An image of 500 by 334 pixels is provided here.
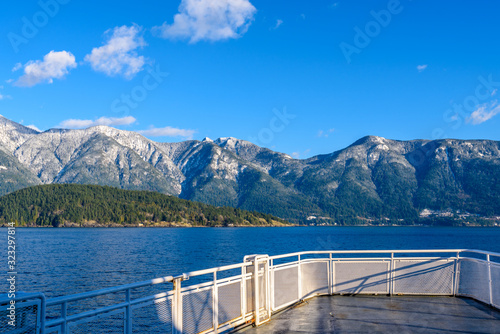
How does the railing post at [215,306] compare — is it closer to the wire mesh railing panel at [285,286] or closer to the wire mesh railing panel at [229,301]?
the wire mesh railing panel at [229,301]

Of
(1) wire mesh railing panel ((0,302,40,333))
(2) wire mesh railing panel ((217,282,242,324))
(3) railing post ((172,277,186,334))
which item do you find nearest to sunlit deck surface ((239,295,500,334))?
(2) wire mesh railing panel ((217,282,242,324))

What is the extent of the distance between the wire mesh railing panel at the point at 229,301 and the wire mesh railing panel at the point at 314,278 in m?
4.17

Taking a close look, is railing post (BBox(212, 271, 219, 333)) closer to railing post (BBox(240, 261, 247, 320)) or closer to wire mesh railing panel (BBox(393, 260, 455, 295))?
railing post (BBox(240, 261, 247, 320))

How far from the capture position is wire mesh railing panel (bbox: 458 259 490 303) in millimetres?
12828

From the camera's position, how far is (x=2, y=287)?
132 ft

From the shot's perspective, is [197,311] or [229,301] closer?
[197,311]

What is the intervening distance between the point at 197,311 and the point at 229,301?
142 cm

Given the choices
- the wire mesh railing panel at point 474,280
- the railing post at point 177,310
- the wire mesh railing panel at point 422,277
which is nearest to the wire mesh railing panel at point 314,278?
the wire mesh railing panel at point 422,277

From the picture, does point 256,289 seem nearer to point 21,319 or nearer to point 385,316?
point 385,316

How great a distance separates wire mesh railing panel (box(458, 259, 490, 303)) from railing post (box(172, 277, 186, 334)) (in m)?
9.70

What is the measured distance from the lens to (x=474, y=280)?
13.5 metres

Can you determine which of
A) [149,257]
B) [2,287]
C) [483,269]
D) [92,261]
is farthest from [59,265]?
[483,269]

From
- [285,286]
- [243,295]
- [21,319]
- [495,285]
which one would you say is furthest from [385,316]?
[21,319]

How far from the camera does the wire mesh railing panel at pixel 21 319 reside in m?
4.59
